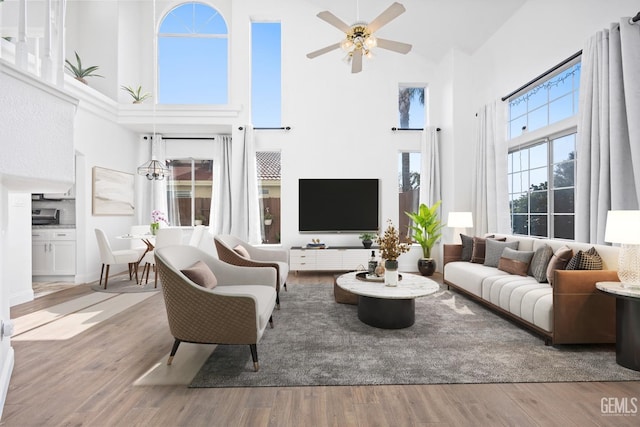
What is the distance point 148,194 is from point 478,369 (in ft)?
20.7

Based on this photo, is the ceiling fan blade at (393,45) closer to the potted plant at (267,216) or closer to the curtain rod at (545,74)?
the curtain rod at (545,74)

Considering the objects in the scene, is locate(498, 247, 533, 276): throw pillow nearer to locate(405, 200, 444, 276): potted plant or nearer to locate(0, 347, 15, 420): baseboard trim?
locate(405, 200, 444, 276): potted plant

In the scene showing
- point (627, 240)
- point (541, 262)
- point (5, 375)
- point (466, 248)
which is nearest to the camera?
point (5, 375)

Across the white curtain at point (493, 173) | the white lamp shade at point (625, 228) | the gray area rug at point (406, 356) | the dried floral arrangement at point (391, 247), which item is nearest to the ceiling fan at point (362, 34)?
the dried floral arrangement at point (391, 247)

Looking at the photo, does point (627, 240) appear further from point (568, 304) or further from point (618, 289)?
point (568, 304)

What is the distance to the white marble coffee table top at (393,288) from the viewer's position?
276 cm

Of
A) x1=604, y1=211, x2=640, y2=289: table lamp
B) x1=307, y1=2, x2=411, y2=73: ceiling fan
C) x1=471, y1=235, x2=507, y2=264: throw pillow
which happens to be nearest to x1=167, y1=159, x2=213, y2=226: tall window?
x1=307, y1=2, x2=411, y2=73: ceiling fan

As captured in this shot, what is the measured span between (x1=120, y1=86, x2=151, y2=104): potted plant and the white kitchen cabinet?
8.63ft

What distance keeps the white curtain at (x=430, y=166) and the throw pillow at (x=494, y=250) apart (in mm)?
1910

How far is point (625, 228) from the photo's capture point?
7.21 feet

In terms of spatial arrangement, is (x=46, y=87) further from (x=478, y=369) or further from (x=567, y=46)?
(x=567, y=46)

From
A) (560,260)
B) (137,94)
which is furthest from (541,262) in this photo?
(137,94)

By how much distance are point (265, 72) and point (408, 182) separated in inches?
138

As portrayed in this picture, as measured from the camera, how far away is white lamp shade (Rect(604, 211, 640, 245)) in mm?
2158
